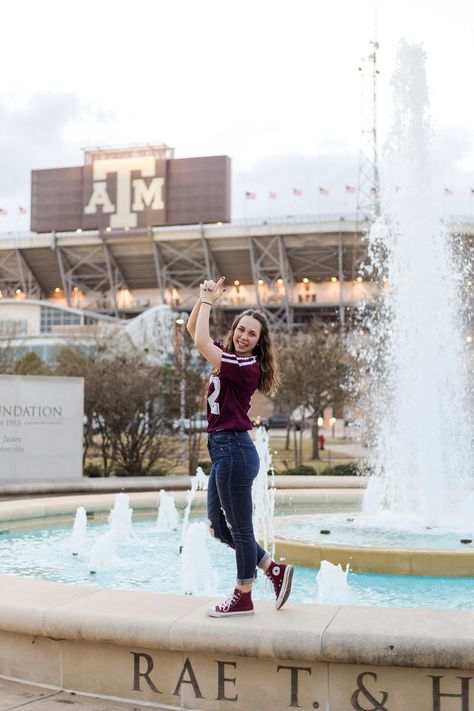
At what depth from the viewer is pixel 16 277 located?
8625cm

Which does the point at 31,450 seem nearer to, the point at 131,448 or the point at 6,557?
the point at 131,448

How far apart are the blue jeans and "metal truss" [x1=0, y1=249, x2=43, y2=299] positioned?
263ft

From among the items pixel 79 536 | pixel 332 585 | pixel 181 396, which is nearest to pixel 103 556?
pixel 79 536

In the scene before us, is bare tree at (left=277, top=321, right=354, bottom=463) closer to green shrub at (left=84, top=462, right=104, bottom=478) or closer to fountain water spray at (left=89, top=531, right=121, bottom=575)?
green shrub at (left=84, top=462, right=104, bottom=478)

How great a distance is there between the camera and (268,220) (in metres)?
74.6

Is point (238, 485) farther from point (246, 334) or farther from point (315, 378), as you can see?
point (315, 378)

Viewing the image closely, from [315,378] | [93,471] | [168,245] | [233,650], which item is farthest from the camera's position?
[168,245]

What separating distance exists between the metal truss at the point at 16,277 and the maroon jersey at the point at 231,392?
263 feet

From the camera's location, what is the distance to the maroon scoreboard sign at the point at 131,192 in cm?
7575

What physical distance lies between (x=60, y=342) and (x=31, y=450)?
3017 cm

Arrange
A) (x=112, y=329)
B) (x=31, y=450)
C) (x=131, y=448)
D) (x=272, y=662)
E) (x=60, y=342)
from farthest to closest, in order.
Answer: (x=60, y=342) < (x=112, y=329) < (x=131, y=448) < (x=31, y=450) < (x=272, y=662)

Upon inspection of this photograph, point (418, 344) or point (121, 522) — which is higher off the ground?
point (418, 344)

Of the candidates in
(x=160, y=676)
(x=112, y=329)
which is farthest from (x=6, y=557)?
(x=112, y=329)

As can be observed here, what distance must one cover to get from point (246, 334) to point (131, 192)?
7569 centimetres
